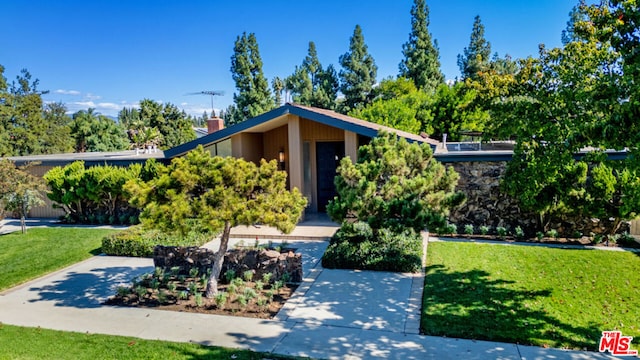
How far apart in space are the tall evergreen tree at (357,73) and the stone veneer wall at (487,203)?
30.7 m

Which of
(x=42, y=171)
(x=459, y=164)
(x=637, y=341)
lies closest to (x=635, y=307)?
(x=637, y=341)

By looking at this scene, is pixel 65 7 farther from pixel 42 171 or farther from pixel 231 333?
pixel 231 333

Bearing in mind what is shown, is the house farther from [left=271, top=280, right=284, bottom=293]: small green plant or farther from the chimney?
[left=271, top=280, right=284, bottom=293]: small green plant

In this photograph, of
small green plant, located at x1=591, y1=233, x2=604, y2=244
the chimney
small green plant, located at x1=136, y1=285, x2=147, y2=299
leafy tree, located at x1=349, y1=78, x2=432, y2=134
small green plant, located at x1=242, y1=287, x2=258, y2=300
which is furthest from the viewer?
leafy tree, located at x1=349, y1=78, x2=432, y2=134

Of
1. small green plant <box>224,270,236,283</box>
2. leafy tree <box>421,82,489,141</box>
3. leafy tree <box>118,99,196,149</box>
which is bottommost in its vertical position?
small green plant <box>224,270,236,283</box>

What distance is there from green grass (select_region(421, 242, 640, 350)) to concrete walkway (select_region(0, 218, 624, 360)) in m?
0.34

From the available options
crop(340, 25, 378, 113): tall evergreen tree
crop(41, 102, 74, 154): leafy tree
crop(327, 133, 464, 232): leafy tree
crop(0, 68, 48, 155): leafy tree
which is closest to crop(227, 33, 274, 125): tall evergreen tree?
crop(340, 25, 378, 113): tall evergreen tree

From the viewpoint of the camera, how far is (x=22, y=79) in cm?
4778

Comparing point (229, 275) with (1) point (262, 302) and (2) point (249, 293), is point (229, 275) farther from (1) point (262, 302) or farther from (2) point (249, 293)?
(1) point (262, 302)

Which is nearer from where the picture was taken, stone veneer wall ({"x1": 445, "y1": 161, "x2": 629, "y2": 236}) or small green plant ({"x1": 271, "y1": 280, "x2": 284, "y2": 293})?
small green plant ({"x1": 271, "y1": 280, "x2": 284, "y2": 293})

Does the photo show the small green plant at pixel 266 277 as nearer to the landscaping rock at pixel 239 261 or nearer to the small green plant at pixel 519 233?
the landscaping rock at pixel 239 261

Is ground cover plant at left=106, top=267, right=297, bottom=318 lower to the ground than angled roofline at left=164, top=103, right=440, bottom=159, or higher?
lower

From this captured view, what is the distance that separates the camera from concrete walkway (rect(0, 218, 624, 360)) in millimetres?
5934

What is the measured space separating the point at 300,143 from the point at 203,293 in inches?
270
